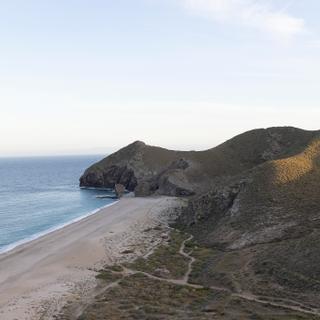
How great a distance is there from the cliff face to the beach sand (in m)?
25.6

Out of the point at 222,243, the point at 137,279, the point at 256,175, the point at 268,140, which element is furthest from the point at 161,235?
the point at 268,140

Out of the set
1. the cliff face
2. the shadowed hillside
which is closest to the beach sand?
the shadowed hillside

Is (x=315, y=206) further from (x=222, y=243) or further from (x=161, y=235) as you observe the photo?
(x=161, y=235)

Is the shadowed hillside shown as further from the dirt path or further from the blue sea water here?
the blue sea water

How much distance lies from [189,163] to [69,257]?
7161 centimetres

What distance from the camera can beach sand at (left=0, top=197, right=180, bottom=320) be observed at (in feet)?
133

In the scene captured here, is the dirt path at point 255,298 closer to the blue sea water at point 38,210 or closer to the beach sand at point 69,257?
the beach sand at point 69,257

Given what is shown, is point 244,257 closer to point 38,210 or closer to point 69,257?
point 69,257

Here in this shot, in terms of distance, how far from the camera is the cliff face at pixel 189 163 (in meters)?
117

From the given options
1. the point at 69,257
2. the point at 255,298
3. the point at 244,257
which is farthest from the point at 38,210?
the point at 255,298

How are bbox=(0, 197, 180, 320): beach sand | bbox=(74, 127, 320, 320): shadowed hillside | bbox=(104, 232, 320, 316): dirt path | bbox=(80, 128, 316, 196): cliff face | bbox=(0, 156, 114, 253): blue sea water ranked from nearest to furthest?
bbox=(104, 232, 320, 316): dirt path → bbox=(74, 127, 320, 320): shadowed hillside → bbox=(0, 197, 180, 320): beach sand → bbox=(0, 156, 114, 253): blue sea water → bbox=(80, 128, 316, 196): cliff face

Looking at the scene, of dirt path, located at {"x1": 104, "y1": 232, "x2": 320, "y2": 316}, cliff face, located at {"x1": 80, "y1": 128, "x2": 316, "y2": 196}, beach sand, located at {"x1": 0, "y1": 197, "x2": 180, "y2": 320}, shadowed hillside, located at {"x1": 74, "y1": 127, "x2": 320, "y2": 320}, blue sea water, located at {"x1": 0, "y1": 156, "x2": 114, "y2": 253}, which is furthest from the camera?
cliff face, located at {"x1": 80, "y1": 128, "x2": 316, "y2": 196}

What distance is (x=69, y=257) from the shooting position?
57125 millimetres

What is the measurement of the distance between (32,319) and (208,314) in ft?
41.5
